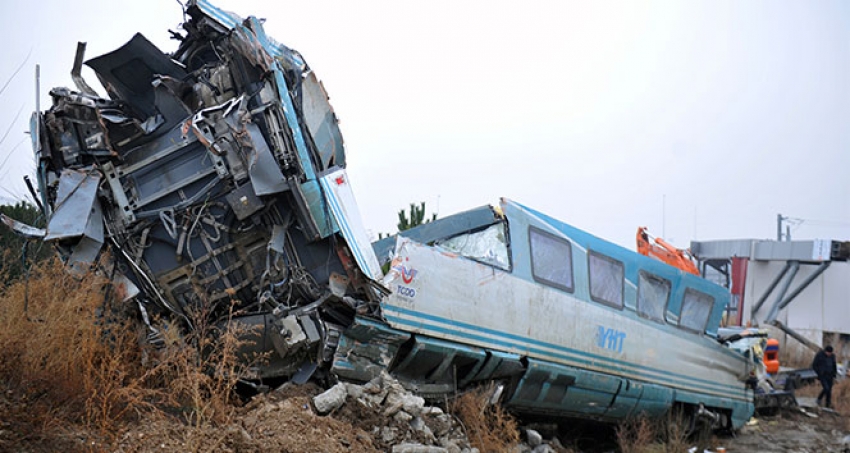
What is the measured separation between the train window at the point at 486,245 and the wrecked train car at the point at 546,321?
12mm

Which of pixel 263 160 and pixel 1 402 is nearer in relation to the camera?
pixel 1 402

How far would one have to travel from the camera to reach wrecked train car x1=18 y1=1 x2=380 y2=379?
553 cm

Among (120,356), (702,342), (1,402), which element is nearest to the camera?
(1,402)

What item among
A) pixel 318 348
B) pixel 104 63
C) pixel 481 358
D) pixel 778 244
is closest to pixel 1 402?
pixel 318 348

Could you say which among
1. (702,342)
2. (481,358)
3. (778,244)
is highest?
(481,358)

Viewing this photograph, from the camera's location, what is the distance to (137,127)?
5668 millimetres

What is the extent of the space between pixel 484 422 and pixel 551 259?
6.86 feet

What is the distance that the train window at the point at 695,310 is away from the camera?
9603mm

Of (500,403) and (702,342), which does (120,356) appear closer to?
(500,403)

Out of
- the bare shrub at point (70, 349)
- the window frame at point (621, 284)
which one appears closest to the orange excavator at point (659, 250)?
the window frame at point (621, 284)

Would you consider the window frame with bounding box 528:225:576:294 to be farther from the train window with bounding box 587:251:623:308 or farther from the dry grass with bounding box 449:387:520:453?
the dry grass with bounding box 449:387:520:453

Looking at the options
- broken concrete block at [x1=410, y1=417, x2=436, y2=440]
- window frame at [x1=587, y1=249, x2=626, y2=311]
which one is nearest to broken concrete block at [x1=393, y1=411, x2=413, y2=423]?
broken concrete block at [x1=410, y1=417, x2=436, y2=440]

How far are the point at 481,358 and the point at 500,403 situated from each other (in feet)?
2.50

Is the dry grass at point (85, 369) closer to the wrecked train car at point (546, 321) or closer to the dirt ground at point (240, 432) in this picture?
the dirt ground at point (240, 432)
